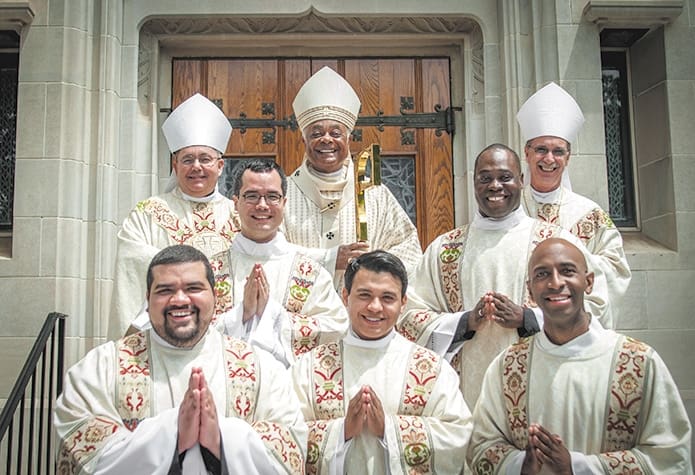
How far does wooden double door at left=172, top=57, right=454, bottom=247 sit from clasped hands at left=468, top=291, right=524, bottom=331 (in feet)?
8.08

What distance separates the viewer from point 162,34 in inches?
272

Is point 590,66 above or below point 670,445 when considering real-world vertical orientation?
above

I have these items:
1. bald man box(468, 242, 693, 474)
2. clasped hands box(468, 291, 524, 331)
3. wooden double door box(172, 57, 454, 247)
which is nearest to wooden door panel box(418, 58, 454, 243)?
wooden double door box(172, 57, 454, 247)

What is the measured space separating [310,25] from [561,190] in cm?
257

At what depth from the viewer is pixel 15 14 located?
6.18 meters

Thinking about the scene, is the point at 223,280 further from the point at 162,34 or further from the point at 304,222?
the point at 162,34

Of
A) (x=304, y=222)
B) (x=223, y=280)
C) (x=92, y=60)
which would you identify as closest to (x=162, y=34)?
(x=92, y=60)

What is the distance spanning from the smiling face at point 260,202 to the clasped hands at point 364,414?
1.38 m

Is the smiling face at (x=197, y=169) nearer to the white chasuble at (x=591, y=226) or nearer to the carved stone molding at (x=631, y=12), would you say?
the white chasuble at (x=591, y=226)

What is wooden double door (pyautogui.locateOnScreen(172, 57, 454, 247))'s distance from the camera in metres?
6.89

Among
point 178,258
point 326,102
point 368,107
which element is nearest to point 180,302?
point 178,258

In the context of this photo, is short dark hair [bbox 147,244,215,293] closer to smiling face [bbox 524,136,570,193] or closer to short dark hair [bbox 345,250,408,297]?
short dark hair [bbox 345,250,408,297]

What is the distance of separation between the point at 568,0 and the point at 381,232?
2420 millimetres

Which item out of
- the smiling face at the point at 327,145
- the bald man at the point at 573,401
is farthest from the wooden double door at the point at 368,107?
the bald man at the point at 573,401
